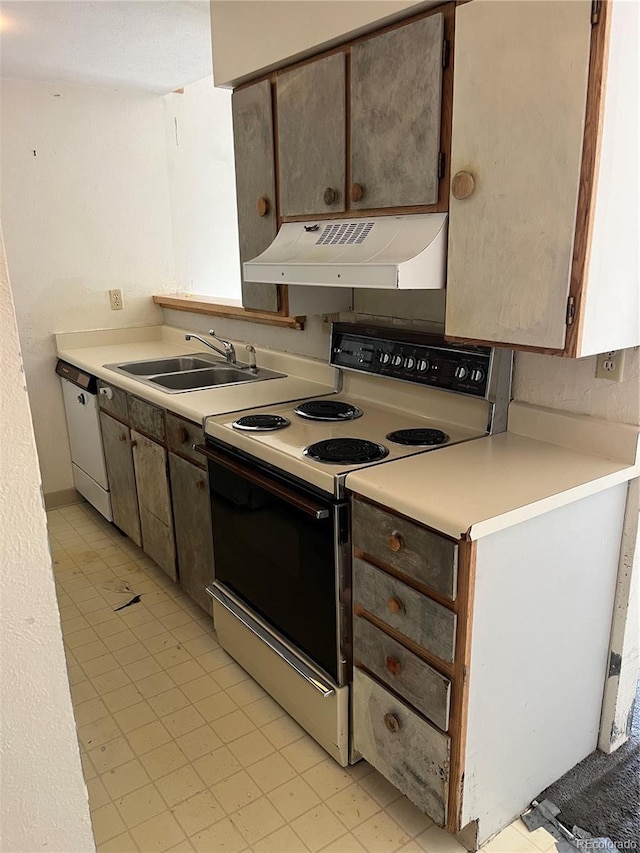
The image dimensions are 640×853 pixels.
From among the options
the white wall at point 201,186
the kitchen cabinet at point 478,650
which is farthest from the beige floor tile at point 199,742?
the white wall at point 201,186

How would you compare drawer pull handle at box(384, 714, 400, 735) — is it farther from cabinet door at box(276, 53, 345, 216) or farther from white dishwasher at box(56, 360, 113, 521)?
white dishwasher at box(56, 360, 113, 521)

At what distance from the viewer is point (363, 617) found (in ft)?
5.55

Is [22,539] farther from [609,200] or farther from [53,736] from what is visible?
[609,200]

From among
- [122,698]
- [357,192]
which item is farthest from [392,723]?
[357,192]

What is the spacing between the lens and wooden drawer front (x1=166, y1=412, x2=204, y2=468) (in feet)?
7.59

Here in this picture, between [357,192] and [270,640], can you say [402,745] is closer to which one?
[270,640]

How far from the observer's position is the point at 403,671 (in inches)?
62.4

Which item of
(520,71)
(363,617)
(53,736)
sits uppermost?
(520,71)

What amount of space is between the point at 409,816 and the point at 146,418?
1.73 m

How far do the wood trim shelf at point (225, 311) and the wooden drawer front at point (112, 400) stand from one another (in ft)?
2.02

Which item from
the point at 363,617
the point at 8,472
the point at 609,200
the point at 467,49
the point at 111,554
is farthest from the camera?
the point at 111,554

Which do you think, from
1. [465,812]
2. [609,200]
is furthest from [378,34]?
[465,812]

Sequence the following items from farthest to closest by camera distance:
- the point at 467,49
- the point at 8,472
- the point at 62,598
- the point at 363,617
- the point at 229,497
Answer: the point at 62,598 → the point at 229,497 → the point at 363,617 → the point at 467,49 → the point at 8,472

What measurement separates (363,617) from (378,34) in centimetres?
155
